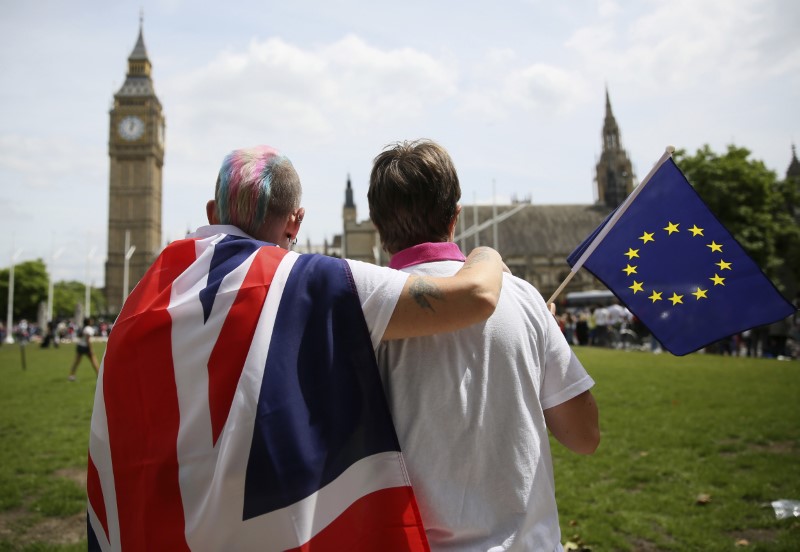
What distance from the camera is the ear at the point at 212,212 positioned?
2.11 metres

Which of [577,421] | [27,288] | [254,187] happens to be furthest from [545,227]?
[254,187]

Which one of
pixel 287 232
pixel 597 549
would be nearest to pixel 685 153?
pixel 597 549

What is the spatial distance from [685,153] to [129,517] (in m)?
41.5

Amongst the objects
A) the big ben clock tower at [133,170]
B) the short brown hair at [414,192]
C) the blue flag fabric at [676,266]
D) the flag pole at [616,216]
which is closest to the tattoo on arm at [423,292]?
the short brown hair at [414,192]

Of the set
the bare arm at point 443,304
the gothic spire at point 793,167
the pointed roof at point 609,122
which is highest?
the pointed roof at point 609,122

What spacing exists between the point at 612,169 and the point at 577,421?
252 feet

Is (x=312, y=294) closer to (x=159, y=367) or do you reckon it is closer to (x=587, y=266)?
(x=159, y=367)

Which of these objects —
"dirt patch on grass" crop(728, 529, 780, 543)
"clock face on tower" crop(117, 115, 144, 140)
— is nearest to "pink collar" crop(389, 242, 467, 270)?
"dirt patch on grass" crop(728, 529, 780, 543)

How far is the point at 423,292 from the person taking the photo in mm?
1713

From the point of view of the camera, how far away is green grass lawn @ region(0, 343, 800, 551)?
15.1 feet

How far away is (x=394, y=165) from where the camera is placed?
1.91m

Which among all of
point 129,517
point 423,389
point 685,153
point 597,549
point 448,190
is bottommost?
point 597,549

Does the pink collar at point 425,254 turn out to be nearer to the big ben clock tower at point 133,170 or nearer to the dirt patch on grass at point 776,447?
the dirt patch on grass at point 776,447

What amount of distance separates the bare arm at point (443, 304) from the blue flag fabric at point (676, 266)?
1282mm
